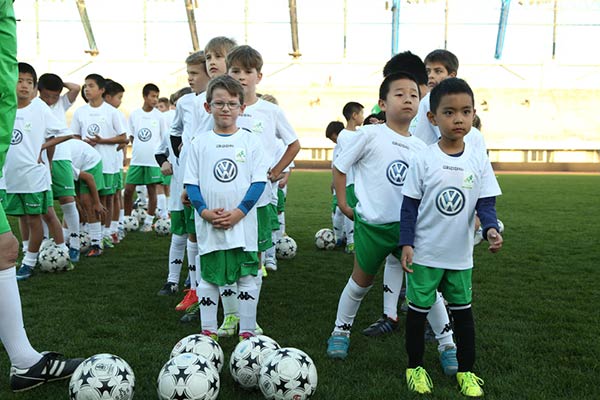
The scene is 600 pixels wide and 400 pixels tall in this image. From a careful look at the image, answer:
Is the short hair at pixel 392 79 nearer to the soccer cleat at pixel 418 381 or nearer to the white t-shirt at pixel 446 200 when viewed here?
the white t-shirt at pixel 446 200

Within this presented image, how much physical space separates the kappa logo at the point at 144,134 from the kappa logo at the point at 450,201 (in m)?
6.79

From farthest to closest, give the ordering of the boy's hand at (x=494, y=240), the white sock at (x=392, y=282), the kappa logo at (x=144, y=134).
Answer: the kappa logo at (x=144, y=134) < the white sock at (x=392, y=282) < the boy's hand at (x=494, y=240)

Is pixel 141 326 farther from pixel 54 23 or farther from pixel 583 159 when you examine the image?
pixel 54 23

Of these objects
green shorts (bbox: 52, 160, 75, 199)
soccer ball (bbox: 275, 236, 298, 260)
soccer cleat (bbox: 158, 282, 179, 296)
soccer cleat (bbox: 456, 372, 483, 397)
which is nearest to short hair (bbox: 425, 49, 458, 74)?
soccer cleat (bbox: 456, 372, 483, 397)

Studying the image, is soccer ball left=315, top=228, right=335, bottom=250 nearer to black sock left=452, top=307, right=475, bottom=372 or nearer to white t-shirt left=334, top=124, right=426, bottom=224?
white t-shirt left=334, top=124, right=426, bottom=224

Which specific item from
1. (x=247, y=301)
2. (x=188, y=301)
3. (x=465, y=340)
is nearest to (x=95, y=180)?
(x=188, y=301)

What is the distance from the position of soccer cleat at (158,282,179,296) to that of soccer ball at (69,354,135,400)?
2.41m

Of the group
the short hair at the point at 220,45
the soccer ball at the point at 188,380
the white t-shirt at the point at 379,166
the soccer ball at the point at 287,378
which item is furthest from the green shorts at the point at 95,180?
the soccer ball at the point at 287,378

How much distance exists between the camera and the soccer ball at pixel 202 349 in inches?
132

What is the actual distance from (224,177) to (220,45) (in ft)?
4.25

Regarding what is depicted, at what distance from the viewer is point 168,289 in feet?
18.1

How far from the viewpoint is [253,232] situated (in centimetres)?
412

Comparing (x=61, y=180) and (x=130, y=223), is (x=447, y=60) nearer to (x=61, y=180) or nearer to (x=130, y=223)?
(x=61, y=180)

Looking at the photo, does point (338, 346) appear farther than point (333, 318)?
No
